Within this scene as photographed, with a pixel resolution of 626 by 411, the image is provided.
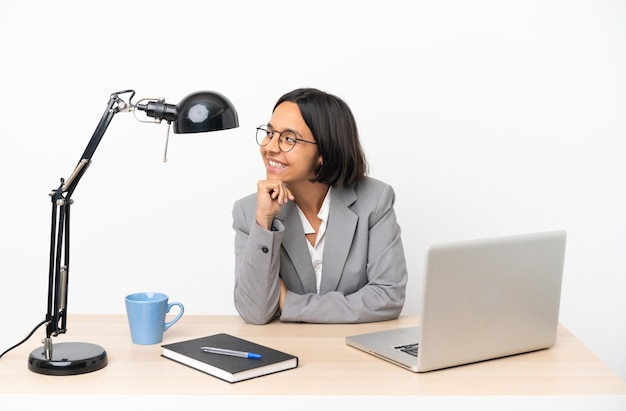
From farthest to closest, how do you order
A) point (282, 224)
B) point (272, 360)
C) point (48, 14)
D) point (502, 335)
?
point (48, 14)
point (282, 224)
point (502, 335)
point (272, 360)

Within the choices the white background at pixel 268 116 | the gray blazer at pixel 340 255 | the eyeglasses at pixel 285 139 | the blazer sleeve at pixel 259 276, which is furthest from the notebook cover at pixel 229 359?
the white background at pixel 268 116

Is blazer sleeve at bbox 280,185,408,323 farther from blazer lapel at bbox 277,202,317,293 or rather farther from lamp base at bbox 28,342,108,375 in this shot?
lamp base at bbox 28,342,108,375

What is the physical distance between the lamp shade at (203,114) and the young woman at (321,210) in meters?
0.56

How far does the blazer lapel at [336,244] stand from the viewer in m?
2.68

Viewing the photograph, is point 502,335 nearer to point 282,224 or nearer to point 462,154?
point 282,224

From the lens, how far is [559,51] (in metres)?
3.90

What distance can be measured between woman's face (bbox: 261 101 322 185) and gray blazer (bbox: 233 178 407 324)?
111 mm

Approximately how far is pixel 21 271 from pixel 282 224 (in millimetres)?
1910

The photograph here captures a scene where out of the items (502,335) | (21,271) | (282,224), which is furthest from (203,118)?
(21,271)

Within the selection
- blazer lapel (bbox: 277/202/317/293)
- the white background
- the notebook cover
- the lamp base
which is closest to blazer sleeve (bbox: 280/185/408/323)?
blazer lapel (bbox: 277/202/317/293)

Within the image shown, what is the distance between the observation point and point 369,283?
261 centimetres

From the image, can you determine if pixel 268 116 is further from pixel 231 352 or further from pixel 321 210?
pixel 231 352

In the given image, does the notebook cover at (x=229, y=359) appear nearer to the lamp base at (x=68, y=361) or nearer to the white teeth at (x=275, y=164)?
the lamp base at (x=68, y=361)

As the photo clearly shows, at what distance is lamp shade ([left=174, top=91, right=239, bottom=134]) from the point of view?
1.94 meters
